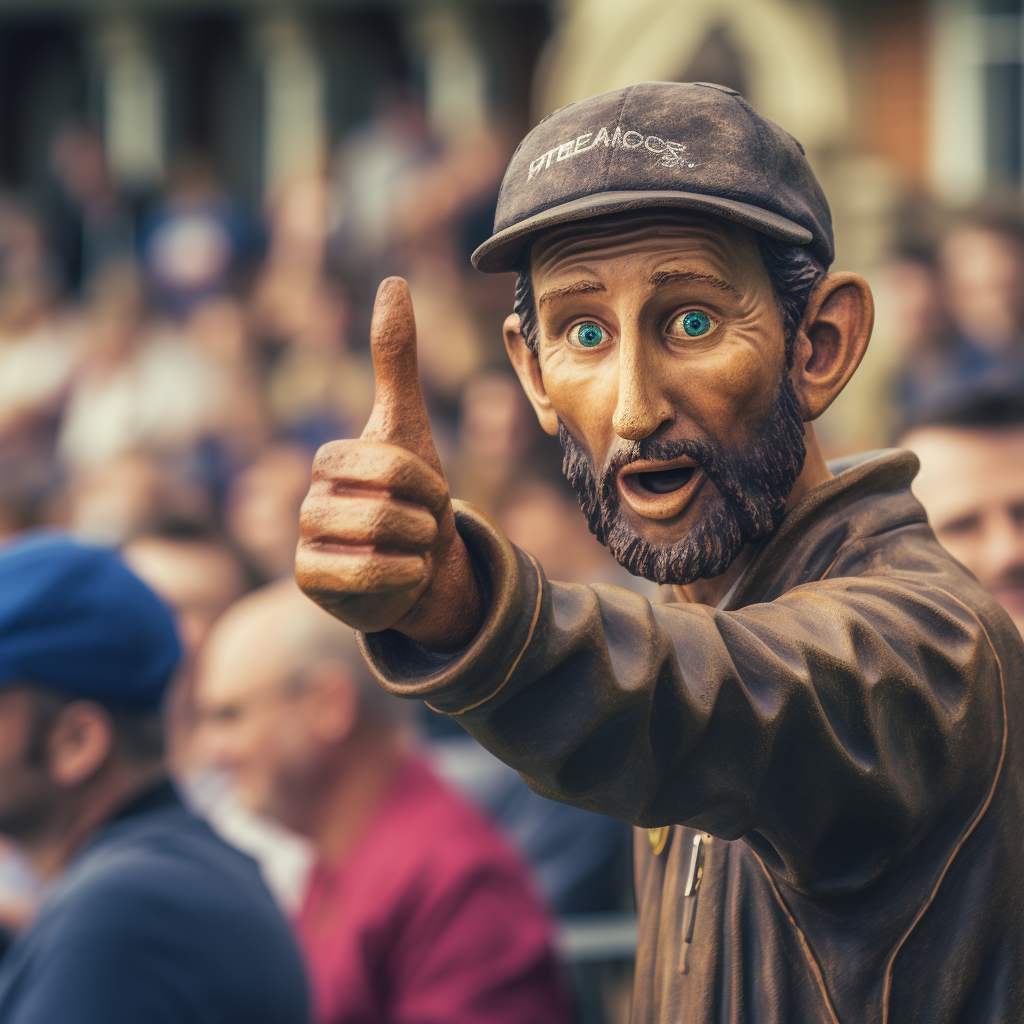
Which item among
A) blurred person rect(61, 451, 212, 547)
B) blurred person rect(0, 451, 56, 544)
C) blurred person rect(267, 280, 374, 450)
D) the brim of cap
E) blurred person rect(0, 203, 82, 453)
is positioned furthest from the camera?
blurred person rect(0, 203, 82, 453)

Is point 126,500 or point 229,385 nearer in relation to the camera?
point 126,500

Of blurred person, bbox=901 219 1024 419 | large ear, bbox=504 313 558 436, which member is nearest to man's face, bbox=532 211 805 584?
large ear, bbox=504 313 558 436

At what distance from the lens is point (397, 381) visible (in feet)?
5.72

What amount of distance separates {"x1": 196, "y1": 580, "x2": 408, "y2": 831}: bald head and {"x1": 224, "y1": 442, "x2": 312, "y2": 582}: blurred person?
1.71 m

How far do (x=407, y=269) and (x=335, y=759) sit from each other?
5.46 metres

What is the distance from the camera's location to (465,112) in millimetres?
15766

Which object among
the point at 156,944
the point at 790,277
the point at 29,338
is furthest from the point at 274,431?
the point at 790,277

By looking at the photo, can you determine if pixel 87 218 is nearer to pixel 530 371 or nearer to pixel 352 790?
pixel 352 790

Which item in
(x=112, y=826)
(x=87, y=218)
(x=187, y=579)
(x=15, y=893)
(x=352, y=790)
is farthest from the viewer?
(x=87, y=218)

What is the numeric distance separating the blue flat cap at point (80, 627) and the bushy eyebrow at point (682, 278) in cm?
214

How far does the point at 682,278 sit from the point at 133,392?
8984 mm

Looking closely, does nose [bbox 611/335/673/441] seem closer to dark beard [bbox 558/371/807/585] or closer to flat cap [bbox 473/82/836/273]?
dark beard [bbox 558/371/807/585]

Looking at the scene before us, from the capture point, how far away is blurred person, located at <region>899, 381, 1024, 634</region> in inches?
157

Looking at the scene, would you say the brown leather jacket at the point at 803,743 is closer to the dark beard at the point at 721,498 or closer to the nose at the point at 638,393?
the dark beard at the point at 721,498
